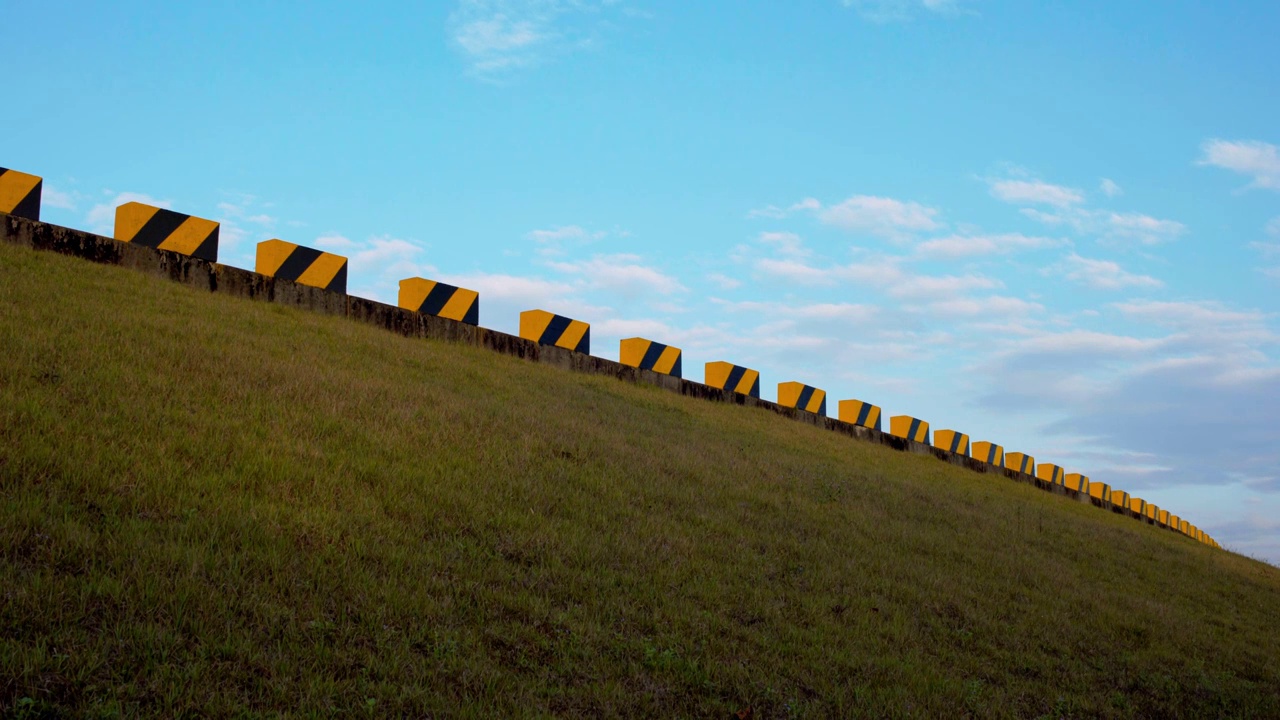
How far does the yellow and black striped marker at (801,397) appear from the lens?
77.3 feet

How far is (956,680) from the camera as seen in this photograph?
22.5ft

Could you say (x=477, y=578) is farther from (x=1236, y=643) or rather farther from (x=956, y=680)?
(x=1236, y=643)

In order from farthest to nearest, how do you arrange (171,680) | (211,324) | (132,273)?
(132,273)
(211,324)
(171,680)

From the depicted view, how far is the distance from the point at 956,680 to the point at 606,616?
2660 mm

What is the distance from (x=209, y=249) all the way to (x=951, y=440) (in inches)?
866

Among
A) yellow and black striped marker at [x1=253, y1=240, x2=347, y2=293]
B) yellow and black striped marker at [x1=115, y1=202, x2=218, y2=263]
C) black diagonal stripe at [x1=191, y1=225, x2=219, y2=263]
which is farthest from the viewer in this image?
yellow and black striped marker at [x1=253, y1=240, x2=347, y2=293]

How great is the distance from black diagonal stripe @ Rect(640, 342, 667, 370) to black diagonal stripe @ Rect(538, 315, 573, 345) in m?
2.21

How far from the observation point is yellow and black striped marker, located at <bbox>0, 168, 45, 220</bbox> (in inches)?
493

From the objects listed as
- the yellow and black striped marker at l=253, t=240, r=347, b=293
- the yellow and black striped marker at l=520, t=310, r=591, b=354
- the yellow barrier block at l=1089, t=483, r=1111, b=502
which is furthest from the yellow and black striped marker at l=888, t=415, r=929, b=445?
the yellow and black striped marker at l=253, t=240, r=347, b=293

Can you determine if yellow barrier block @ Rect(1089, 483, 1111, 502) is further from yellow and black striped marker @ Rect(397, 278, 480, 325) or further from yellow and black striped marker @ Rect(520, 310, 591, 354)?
yellow and black striped marker @ Rect(397, 278, 480, 325)

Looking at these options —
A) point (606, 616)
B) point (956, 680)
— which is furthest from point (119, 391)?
point (956, 680)

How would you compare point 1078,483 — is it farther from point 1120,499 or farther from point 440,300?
point 440,300

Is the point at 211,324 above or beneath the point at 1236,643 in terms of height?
above

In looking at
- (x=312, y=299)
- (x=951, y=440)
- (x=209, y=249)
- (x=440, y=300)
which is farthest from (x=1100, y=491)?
(x=209, y=249)
